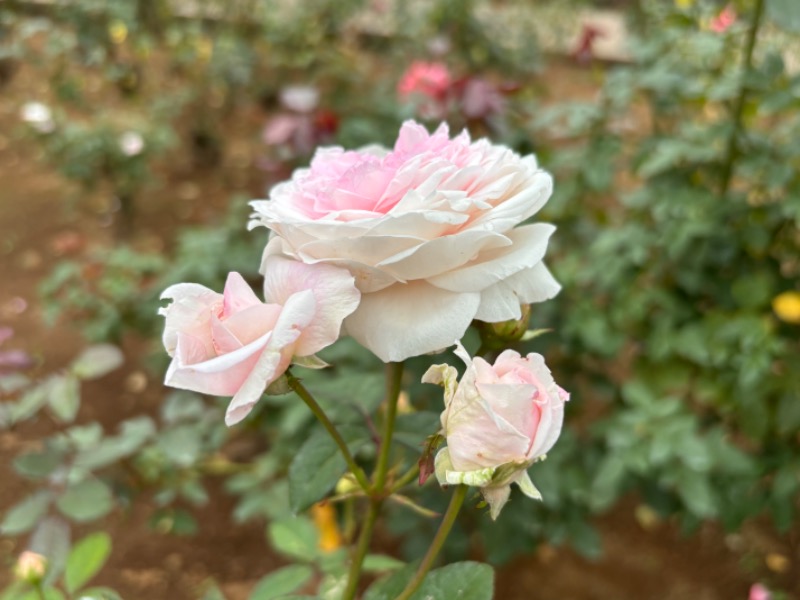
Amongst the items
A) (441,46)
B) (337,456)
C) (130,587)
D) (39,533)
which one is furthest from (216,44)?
(337,456)

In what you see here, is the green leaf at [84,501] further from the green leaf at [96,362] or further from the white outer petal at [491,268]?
the white outer petal at [491,268]

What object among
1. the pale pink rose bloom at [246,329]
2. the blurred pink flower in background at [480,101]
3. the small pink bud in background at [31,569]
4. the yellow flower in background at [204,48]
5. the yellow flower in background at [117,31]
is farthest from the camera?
the yellow flower in background at [204,48]

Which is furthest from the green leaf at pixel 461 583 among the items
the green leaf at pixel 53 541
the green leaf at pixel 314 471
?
the green leaf at pixel 53 541

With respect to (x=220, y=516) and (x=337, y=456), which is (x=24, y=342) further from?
(x=337, y=456)

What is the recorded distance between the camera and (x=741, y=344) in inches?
48.4

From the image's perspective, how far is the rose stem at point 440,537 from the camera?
428mm

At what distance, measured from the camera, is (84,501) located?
37.1 inches

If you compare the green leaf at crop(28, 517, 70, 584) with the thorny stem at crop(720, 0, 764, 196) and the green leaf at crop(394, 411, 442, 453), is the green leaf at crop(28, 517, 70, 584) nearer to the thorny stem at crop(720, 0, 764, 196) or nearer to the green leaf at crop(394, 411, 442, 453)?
the green leaf at crop(394, 411, 442, 453)

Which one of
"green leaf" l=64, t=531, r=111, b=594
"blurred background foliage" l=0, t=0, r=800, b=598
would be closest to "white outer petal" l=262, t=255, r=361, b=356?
"blurred background foliage" l=0, t=0, r=800, b=598

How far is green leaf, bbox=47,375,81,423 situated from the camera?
3.30 feet

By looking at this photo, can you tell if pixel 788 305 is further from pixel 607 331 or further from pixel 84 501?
pixel 84 501

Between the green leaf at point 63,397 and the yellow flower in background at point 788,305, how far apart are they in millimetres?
1088

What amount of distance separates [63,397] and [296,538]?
397mm

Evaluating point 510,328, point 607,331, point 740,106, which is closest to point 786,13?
point 740,106
